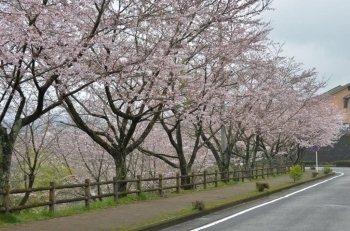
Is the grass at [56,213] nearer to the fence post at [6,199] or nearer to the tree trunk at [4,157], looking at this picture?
the fence post at [6,199]

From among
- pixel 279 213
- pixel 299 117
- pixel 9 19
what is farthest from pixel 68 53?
pixel 299 117

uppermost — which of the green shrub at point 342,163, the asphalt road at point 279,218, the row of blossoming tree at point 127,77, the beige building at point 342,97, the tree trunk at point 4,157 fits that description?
the beige building at point 342,97

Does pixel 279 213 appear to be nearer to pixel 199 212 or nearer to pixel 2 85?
pixel 199 212

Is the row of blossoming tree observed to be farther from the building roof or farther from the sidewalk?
the building roof

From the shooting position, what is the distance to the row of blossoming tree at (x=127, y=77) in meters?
11.3

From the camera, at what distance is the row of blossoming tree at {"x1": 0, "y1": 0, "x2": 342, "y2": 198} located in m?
11.3

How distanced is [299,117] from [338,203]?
2363 cm

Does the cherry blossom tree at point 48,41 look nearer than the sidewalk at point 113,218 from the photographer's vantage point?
Yes

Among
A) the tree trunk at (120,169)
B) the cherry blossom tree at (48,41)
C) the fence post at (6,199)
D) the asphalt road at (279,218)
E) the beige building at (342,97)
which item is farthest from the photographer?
the beige building at (342,97)

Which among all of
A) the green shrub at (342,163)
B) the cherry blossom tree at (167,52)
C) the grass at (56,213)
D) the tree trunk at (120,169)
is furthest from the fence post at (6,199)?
the green shrub at (342,163)

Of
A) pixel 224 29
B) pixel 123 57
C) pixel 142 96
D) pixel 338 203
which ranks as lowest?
pixel 338 203

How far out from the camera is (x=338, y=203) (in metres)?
17.1

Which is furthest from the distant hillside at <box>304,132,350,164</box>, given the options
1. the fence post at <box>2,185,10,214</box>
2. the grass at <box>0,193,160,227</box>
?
the fence post at <box>2,185,10,214</box>

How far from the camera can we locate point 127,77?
1571 centimetres
